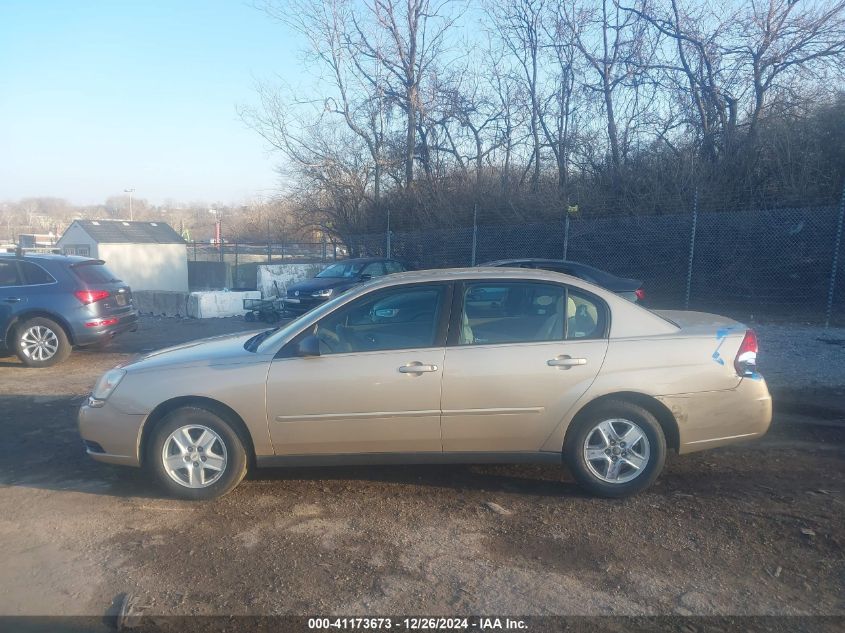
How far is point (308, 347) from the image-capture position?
4613 mm

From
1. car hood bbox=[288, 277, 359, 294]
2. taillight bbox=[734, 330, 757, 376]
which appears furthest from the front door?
car hood bbox=[288, 277, 359, 294]

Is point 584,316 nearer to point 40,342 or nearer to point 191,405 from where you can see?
point 191,405

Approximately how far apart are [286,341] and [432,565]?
6.09 feet

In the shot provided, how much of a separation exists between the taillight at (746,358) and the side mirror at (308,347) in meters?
2.94

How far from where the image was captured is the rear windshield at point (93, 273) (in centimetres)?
1012

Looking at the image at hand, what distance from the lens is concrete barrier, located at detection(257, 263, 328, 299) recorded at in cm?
1816

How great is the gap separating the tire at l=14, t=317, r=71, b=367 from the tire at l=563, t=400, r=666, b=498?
27.0 feet

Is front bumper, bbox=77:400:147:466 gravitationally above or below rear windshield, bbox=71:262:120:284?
below

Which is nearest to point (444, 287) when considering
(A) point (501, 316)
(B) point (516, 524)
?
(A) point (501, 316)

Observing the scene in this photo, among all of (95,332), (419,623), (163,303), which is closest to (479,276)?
(419,623)

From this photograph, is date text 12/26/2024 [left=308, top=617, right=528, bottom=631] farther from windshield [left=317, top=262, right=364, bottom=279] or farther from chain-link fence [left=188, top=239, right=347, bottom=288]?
chain-link fence [left=188, top=239, right=347, bottom=288]

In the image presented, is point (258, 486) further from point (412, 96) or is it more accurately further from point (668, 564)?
point (412, 96)

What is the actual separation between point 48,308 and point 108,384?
5880mm

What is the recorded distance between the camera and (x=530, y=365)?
4.60 m
